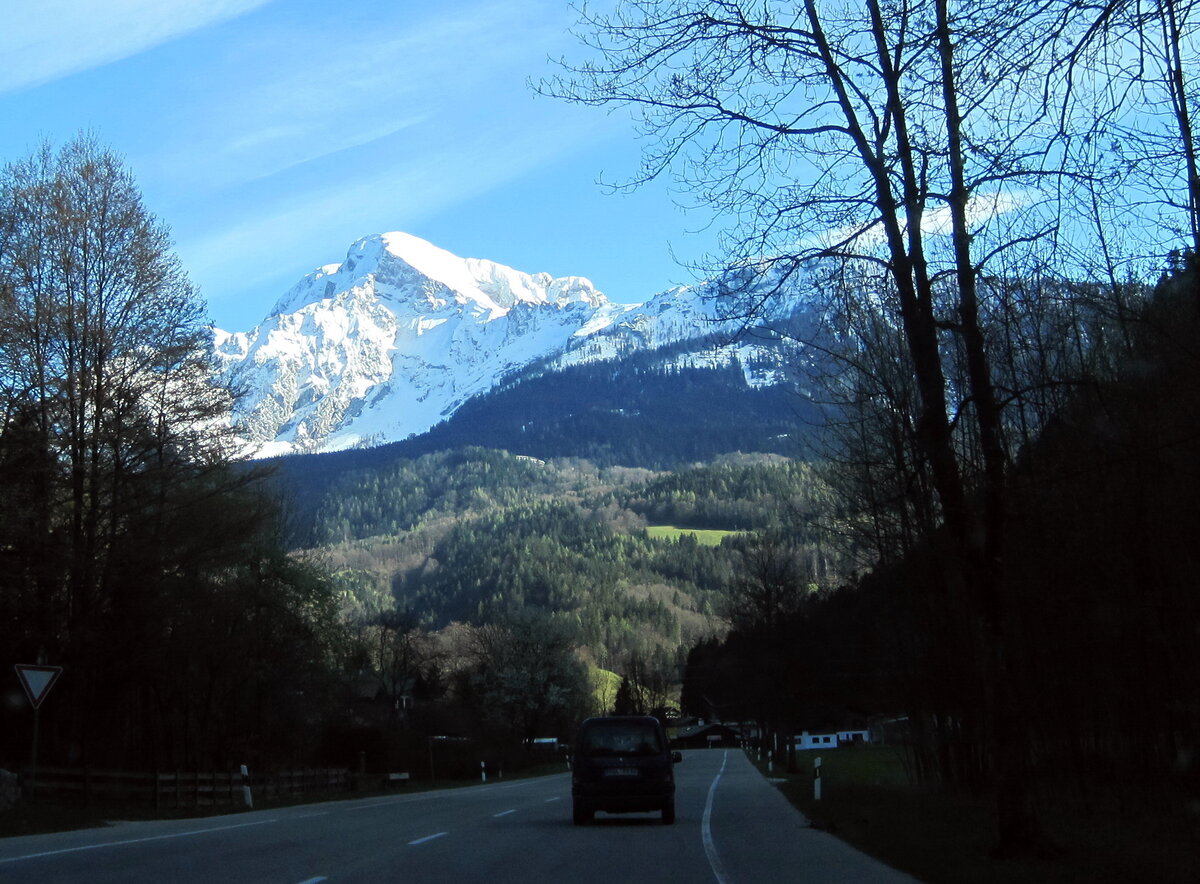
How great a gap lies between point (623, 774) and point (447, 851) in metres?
6.01

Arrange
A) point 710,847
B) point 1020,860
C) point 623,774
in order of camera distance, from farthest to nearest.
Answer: point 623,774, point 710,847, point 1020,860

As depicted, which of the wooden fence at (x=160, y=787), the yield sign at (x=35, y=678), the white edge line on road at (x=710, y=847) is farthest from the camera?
the wooden fence at (x=160, y=787)

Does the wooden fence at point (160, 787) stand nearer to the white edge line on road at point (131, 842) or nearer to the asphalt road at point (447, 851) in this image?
the asphalt road at point (447, 851)

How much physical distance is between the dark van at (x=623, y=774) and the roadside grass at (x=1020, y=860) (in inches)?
104

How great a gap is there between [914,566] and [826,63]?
15074 mm

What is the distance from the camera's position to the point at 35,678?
21.1m

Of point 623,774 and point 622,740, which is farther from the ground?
point 622,740

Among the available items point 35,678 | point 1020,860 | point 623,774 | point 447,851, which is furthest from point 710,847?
point 35,678

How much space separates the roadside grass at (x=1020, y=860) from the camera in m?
10.9

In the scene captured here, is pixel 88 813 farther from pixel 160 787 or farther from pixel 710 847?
pixel 710 847

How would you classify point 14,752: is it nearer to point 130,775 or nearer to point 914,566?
point 130,775

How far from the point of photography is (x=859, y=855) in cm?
1430

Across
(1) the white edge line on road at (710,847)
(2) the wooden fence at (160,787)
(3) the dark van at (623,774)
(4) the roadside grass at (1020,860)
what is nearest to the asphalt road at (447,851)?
(1) the white edge line on road at (710,847)

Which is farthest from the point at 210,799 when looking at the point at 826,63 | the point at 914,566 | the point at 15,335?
the point at 826,63
